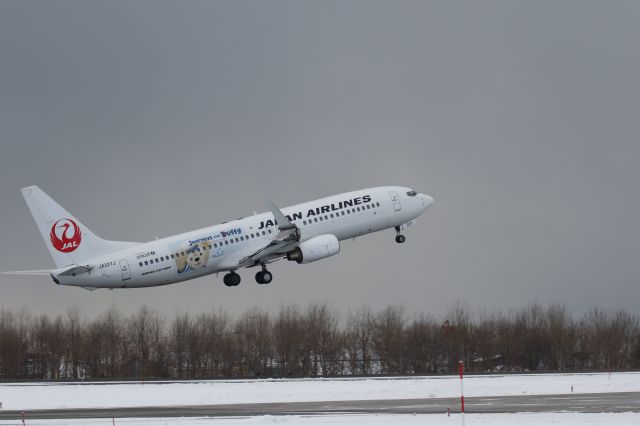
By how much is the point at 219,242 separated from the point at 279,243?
4528mm

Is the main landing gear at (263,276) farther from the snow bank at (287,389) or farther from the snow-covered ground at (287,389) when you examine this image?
the snow-covered ground at (287,389)

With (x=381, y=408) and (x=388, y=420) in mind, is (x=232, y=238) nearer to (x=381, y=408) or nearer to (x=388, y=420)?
(x=381, y=408)

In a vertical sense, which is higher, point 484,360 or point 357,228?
point 357,228

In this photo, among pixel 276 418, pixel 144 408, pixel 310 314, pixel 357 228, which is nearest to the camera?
pixel 276 418

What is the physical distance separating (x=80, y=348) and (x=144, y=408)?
6744cm

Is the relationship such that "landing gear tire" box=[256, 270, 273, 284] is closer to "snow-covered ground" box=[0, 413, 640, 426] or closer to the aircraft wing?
the aircraft wing

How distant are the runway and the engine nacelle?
24.3 m

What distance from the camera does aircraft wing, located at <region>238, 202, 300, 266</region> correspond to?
3093 inches

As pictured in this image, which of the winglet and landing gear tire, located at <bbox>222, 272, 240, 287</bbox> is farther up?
the winglet

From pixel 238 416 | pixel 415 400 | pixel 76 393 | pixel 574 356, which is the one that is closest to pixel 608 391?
pixel 415 400

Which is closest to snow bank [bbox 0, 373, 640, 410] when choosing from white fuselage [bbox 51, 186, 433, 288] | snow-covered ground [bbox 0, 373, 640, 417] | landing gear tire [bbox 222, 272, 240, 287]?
snow-covered ground [bbox 0, 373, 640, 417]

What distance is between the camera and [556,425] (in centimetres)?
4212

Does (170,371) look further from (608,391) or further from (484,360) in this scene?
(608,391)

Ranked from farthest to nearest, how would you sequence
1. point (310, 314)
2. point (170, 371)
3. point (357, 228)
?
point (310, 314) < point (170, 371) < point (357, 228)
